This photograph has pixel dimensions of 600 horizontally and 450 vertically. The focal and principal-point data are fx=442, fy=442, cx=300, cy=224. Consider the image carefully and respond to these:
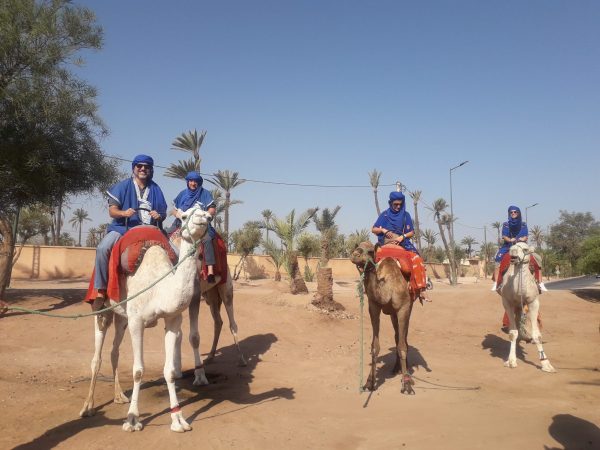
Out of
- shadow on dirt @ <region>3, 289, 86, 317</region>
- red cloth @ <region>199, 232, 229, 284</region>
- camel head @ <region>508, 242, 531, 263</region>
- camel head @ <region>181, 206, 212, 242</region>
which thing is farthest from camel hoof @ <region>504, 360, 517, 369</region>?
shadow on dirt @ <region>3, 289, 86, 317</region>

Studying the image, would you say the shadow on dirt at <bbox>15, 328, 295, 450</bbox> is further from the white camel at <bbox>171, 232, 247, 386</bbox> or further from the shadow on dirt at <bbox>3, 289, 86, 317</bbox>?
the shadow on dirt at <bbox>3, 289, 86, 317</bbox>

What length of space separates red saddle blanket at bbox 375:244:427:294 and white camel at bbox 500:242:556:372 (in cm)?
237

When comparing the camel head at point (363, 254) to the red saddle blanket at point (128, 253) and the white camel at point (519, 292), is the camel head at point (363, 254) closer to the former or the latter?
the red saddle blanket at point (128, 253)

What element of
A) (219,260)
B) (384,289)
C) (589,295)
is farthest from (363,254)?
(589,295)

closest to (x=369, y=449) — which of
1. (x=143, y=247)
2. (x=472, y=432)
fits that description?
(x=472, y=432)

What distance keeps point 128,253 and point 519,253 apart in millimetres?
7050

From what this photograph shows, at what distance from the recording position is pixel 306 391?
6613mm

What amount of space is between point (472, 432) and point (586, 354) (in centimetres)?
688

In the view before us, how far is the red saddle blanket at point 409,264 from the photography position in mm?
7250

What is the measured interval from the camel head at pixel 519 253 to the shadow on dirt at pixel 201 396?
500 cm

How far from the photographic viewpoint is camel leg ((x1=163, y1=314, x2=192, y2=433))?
4.77m

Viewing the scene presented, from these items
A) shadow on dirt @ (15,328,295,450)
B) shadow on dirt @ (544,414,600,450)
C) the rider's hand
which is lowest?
shadow on dirt @ (15,328,295,450)

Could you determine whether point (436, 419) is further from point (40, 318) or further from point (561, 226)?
point (561, 226)

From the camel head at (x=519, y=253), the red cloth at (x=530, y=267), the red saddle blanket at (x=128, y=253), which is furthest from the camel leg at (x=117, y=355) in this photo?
the red cloth at (x=530, y=267)
